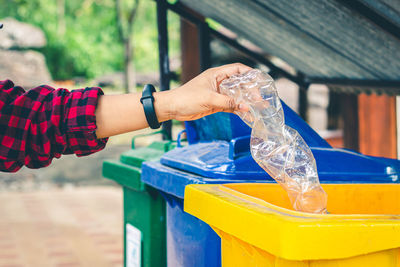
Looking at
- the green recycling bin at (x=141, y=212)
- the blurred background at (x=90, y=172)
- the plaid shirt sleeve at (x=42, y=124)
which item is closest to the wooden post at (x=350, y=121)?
the blurred background at (x=90, y=172)

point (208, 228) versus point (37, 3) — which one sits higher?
point (37, 3)

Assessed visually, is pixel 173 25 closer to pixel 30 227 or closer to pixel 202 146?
pixel 30 227

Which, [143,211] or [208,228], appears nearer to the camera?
[208,228]

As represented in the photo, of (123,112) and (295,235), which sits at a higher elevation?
(123,112)

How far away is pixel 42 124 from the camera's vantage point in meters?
1.57

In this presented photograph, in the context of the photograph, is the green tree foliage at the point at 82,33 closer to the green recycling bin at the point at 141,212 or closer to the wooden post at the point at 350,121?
the wooden post at the point at 350,121

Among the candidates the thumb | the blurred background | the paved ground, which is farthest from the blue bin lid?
the paved ground

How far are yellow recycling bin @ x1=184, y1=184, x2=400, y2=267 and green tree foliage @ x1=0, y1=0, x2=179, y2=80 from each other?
24.3 meters

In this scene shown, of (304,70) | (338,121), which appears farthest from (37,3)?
(304,70)

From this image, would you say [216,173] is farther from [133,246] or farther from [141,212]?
[133,246]

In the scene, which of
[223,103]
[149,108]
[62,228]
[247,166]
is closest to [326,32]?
[247,166]

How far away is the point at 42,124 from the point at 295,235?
82 centimetres

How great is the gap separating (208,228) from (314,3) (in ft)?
3.51

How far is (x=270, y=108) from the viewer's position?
1765 millimetres
